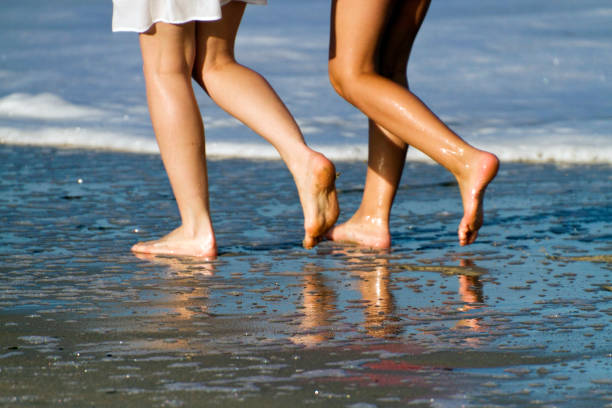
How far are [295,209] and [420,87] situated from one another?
4.51 metres

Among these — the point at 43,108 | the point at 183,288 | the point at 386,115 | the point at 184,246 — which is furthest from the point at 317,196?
the point at 43,108

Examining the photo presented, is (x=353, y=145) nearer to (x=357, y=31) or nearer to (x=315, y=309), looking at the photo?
(x=357, y=31)

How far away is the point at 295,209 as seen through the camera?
11.6ft

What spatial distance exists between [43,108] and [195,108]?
410cm

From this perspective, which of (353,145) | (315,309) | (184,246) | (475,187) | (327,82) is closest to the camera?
(315,309)

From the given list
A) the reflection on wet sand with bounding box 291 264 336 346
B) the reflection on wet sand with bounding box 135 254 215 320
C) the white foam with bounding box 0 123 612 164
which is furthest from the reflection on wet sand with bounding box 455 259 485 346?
the white foam with bounding box 0 123 612 164

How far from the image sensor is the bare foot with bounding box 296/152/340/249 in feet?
8.82

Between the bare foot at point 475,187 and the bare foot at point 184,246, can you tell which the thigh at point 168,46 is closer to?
the bare foot at point 184,246

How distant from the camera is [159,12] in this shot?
271 cm

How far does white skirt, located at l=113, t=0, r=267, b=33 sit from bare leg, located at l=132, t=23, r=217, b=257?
0.09 meters

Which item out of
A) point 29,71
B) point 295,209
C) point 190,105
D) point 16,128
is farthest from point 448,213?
point 29,71

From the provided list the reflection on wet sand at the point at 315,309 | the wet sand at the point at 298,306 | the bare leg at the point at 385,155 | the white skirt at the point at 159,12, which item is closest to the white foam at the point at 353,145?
the wet sand at the point at 298,306

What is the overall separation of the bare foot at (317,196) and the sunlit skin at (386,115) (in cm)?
21

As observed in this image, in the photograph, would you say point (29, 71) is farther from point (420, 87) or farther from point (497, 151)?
point (497, 151)
